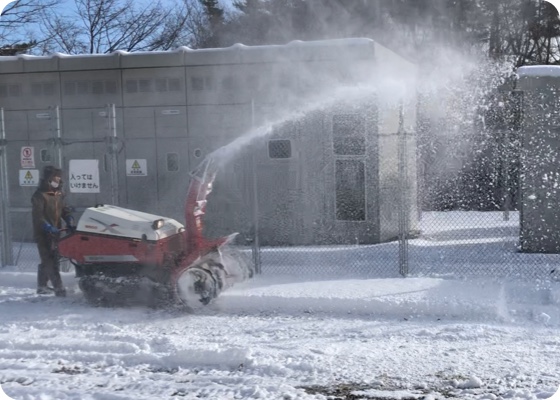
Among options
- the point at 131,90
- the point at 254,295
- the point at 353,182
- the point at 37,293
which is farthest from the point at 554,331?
the point at 131,90

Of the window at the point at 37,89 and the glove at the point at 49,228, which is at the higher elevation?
the window at the point at 37,89

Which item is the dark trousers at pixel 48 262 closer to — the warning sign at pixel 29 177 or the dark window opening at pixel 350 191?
the warning sign at pixel 29 177

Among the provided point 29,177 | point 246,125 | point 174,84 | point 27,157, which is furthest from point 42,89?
point 246,125

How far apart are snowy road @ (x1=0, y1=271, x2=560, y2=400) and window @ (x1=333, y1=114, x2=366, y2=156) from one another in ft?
11.1

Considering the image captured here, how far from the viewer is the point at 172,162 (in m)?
12.6

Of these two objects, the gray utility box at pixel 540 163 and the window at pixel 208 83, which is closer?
the gray utility box at pixel 540 163

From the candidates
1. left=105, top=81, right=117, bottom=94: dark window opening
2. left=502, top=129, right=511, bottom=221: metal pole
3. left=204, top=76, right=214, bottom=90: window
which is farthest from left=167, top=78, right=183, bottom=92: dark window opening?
left=502, top=129, right=511, bottom=221: metal pole

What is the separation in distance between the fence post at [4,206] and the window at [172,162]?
2950mm

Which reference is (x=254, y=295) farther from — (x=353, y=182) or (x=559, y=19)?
(x=559, y=19)

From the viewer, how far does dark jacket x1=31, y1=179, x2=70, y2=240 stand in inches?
356

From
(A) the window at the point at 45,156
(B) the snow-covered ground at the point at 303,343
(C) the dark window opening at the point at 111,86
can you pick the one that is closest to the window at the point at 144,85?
(C) the dark window opening at the point at 111,86

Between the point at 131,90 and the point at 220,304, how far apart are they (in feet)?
19.3

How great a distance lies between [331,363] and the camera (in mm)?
6125

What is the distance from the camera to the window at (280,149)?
12070 millimetres
